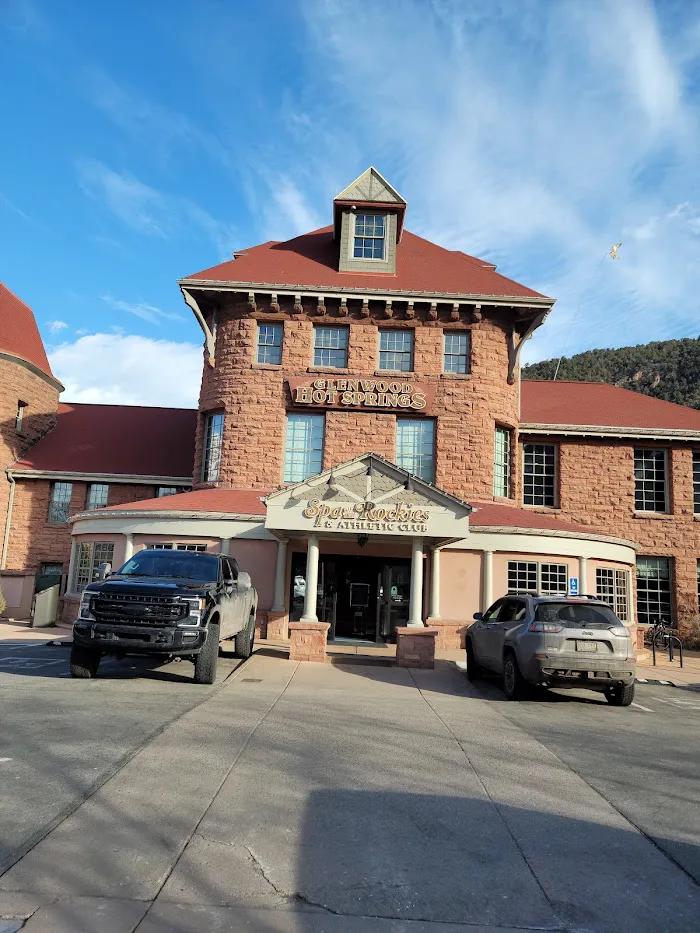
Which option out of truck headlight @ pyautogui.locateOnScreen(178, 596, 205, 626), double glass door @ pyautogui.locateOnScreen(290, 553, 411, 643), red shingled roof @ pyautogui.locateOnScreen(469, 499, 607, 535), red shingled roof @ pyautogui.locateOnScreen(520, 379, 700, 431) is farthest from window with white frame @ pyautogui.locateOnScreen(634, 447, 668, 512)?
truck headlight @ pyautogui.locateOnScreen(178, 596, 205, 626)

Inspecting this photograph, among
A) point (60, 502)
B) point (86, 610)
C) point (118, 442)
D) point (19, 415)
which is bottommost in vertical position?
point (86, 610)

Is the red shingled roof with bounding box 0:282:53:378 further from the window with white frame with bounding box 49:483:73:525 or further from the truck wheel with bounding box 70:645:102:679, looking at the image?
the truck wheel with bounding box 70:645:102:679

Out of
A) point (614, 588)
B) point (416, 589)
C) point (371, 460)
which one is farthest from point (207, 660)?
point (614, 588)

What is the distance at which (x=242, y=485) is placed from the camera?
71.4ft

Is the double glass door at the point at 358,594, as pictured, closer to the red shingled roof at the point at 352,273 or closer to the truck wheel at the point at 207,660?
the red shingled roof at the point at 352,273

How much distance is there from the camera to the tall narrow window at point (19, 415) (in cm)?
2638

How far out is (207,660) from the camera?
1045 cm

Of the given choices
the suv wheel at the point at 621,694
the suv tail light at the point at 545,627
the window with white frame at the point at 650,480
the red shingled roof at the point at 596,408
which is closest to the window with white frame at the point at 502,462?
the red shingled roof at the point at 596,408

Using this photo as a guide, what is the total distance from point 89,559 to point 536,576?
12685mm

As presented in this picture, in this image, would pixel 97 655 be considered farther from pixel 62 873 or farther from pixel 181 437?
pixel 181 437

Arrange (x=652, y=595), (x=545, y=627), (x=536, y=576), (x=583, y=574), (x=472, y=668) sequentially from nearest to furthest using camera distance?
(x=545, y=627) → (x=472, y=668) → (x=536, y=576) → (x=583, y=574) → (x=652, y=595)

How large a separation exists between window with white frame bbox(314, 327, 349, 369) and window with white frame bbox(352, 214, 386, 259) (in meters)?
2.96

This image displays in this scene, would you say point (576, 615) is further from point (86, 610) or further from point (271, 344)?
point (271, 344)

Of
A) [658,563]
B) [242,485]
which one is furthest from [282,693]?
[658,563]
